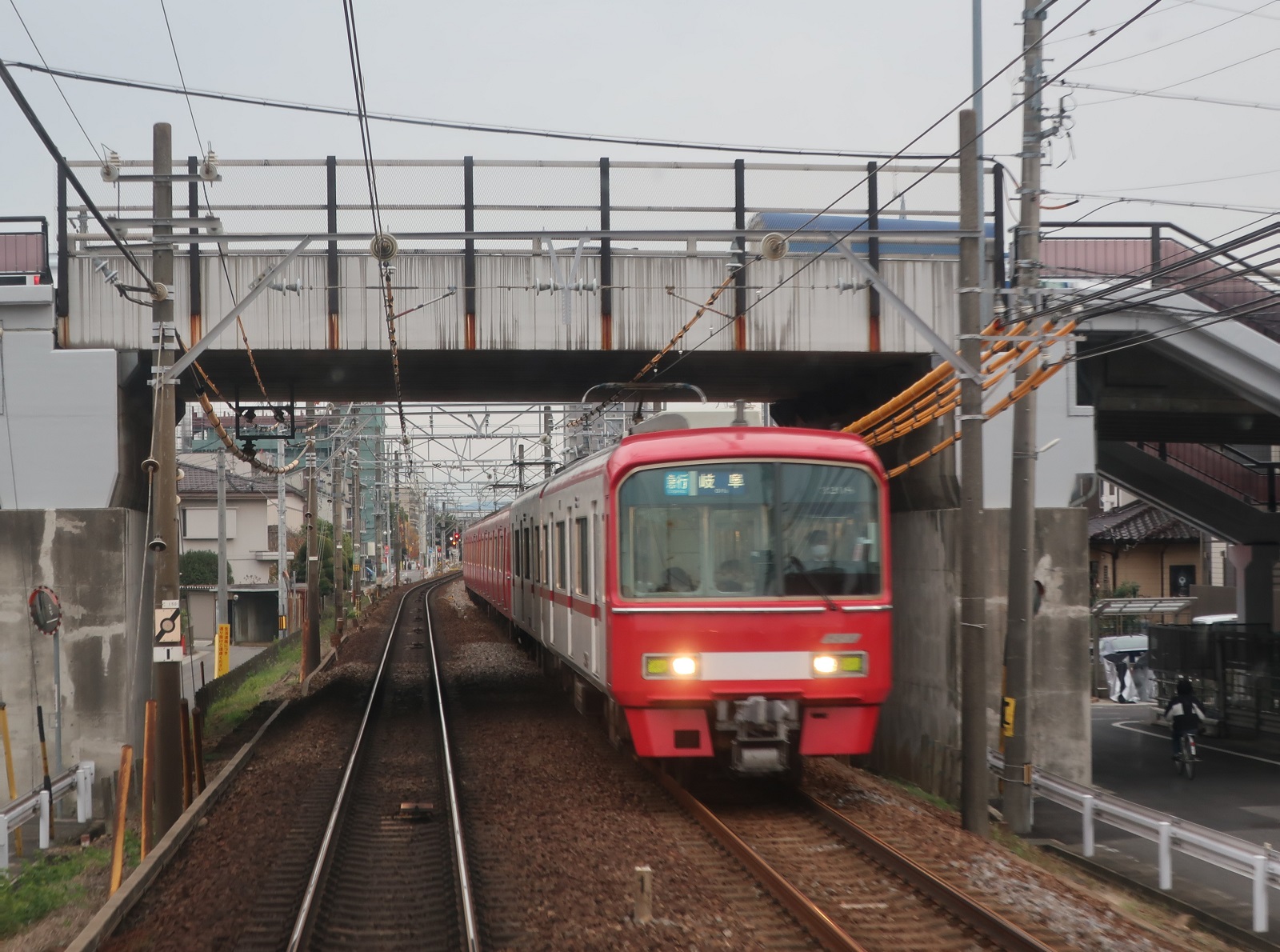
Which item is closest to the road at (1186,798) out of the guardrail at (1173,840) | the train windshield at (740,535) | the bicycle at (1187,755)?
the bicycle at (1187,755)

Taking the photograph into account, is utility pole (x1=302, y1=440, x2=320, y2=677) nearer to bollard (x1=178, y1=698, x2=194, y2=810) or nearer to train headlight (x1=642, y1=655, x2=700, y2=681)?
bollard (x1=178, y1=698, x2=194, y2=810)

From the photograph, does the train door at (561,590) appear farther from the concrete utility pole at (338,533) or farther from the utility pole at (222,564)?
the concrete utility pole at (338,533)

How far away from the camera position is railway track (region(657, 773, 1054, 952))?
6.32 meters

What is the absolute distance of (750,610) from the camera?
9.09m

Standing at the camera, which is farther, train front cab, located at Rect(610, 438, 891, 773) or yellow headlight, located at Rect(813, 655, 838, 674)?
yellow headlight, located at Rect(813, 655, 838, 674)

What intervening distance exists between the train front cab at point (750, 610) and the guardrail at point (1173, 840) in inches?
89.7

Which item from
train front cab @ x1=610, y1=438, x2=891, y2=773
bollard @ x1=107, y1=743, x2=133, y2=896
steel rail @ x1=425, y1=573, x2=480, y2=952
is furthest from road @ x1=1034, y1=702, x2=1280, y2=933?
bollard @ x1=107, y1=743, x2=133, y2=896

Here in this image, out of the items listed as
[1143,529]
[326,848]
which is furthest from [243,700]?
[1143,529]

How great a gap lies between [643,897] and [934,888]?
1746mm

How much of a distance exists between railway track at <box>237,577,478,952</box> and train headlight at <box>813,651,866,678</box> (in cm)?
296

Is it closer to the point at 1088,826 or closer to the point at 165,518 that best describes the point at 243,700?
the point at 165,518

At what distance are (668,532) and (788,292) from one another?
522 cm

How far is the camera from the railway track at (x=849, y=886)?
6320 millimetres

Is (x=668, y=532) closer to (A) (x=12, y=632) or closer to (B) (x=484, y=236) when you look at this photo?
(B) (x=484, y=236)
